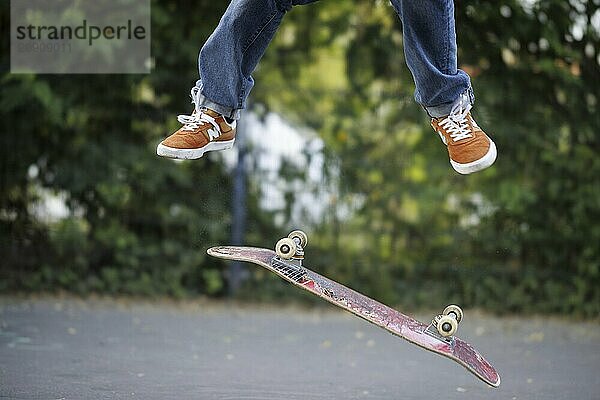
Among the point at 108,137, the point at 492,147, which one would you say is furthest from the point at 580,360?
the point at 108,137

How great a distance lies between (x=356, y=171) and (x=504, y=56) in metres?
1.18

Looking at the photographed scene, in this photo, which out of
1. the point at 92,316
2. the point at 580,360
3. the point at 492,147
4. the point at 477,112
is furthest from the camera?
the point at 477,112

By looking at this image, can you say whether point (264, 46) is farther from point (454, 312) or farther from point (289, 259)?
point (454, 312)

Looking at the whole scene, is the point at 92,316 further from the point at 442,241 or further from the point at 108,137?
the point at 442,241

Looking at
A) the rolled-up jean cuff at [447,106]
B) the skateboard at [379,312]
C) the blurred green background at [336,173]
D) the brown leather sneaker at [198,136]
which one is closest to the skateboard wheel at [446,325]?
the skateboard at [379,312]

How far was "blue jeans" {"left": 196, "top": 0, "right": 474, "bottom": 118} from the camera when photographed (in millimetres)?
2613

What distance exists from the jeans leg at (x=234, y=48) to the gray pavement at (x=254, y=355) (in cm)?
111

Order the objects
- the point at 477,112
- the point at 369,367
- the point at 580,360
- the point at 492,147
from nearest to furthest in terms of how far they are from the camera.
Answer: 1. the point at 492,147
2. the point at 369,367
3. the point at 580,360
4. the point at 477,112

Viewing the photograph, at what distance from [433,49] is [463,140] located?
0.29 m

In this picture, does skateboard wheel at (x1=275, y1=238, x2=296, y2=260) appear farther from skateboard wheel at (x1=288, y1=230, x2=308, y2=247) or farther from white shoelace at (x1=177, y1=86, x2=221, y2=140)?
white shoelace at (x1=177, y1=86, x2=221, y2=140)

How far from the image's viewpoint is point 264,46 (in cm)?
284

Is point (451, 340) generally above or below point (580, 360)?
above

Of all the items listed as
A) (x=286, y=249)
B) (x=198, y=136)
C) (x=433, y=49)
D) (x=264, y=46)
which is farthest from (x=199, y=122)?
(x=433, y=49)

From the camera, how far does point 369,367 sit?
4195 millimetres
